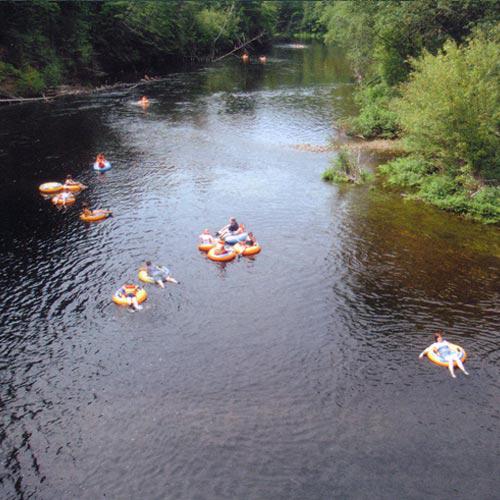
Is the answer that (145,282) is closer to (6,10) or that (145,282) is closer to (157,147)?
Result: (157,147)

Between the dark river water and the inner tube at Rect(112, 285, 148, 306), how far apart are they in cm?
53

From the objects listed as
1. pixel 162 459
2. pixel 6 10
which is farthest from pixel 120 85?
pixel 162 459

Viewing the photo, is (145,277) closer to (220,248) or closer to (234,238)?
(220,248)

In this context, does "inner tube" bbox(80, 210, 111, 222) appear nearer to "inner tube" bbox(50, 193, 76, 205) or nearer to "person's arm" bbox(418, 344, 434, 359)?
"inner tube" bbox(50, 193, 76, 205)

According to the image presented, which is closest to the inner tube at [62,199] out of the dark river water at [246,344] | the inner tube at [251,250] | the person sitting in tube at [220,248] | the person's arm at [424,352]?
the dark river water at [246,344]

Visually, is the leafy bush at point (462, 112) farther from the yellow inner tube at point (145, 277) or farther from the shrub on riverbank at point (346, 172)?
the yellow inner tube at point (145, 277)

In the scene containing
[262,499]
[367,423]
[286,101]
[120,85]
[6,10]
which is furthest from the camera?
[120,85]

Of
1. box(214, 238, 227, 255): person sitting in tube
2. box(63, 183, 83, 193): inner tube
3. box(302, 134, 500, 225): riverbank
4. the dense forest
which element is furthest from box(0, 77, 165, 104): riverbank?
box(214, 238, 227, 255): person sitting in tube

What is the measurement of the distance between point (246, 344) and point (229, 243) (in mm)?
8042

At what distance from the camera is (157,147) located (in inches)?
1700

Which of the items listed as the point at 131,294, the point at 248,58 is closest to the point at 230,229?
the point at 131,294

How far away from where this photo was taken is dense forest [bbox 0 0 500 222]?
29.4 meters

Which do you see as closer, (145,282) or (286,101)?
(145,282)

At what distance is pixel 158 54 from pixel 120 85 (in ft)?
59.6
